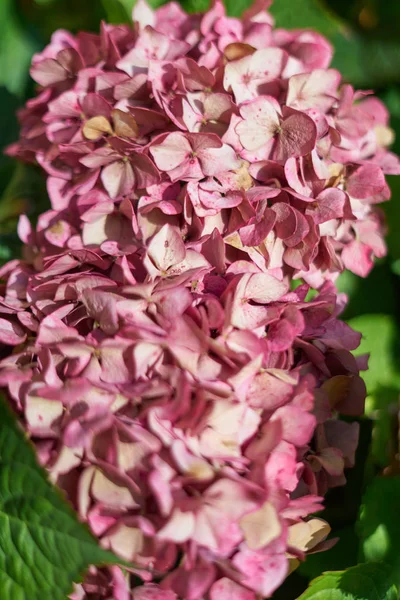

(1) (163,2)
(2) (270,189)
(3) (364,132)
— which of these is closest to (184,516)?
(2) (270,189)

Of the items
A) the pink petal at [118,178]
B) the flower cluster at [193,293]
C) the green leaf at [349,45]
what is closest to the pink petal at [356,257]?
the flower cluster at [193,293]

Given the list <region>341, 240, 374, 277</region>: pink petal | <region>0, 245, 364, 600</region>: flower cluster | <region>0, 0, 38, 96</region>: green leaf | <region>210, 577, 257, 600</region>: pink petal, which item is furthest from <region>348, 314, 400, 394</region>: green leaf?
<region>0, 0, 38, 96</region>: green leaf

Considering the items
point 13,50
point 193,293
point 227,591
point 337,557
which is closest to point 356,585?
point 337,557

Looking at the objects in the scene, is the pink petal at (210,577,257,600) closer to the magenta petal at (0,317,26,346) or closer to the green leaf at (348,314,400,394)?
the magenta petal at (0,317,26,346)

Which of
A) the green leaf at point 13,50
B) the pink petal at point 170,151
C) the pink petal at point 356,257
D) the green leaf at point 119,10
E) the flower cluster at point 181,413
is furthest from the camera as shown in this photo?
the green leaf at point 13,50

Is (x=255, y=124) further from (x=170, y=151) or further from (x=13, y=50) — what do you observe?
(x=13, y=50)

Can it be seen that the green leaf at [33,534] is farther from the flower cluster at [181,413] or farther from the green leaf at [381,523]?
the green leaf at [381,523]

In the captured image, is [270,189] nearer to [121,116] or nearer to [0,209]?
[121,116]
